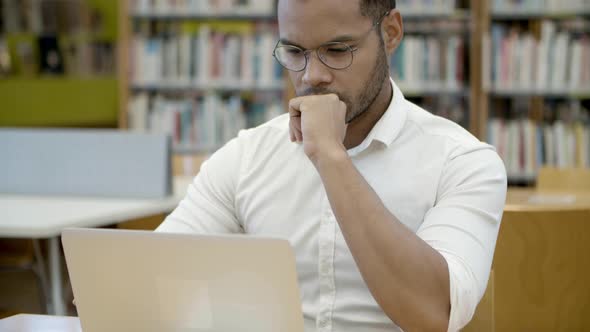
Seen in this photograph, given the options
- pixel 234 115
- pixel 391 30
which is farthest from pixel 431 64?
pixel 391 30

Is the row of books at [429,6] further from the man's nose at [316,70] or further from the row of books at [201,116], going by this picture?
the man's nose at [316,70]

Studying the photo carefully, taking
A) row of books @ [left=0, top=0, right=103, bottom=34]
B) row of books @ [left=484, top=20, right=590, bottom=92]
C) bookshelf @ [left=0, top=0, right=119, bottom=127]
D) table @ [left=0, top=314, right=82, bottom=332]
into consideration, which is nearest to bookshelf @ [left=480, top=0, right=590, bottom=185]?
row of books @ [left=484, top=20, right=590, bottom=92]

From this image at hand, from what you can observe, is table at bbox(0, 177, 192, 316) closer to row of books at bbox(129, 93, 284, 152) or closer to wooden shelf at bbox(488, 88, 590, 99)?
row of books at bbox(129, 93, 284, 152)

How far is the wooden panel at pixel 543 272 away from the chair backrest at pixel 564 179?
1445 millimetres

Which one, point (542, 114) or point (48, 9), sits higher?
point (48, 9)

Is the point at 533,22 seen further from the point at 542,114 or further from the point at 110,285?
the point at 110,285

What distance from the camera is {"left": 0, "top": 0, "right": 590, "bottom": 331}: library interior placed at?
77.4 inches

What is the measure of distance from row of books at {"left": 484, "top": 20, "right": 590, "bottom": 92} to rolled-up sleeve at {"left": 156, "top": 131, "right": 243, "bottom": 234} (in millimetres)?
3216

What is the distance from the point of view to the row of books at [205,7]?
498 cm

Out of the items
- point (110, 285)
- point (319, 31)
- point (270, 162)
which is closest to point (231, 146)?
point (270, 162)

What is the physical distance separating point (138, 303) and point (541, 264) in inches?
44.1

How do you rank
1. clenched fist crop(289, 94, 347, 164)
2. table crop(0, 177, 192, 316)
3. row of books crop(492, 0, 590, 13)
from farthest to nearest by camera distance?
row of books crop(492, 0, 590, 13) → table crop(0, 177, 192, 316) → clenched fist crop(289, 94, 347, 164)

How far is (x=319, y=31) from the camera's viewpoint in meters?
Answer: 1.45

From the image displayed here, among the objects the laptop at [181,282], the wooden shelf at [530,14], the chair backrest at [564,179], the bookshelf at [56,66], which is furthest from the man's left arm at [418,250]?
the bookshelf at [56,66]
